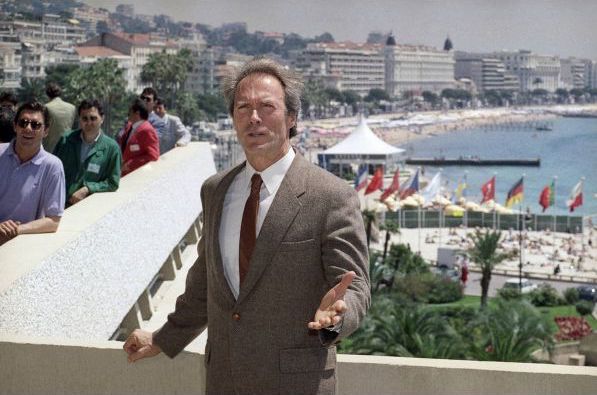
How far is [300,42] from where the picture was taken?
14762 centimetres

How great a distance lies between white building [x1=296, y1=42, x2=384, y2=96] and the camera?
13875cm

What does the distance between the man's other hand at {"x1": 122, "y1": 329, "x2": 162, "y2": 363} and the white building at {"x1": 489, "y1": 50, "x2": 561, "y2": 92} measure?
6554 inches

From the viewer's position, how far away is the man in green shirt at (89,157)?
430 centimetres

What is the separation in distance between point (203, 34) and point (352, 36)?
3093cm

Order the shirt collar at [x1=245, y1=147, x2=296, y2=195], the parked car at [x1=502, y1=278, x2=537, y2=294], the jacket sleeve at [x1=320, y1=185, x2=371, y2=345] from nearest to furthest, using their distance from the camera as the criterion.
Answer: the jacket sleeve at [x1=320, y1=185, x2=371, y2=345] < the shirt collar at [x1=245, y1=147, x2=296, y2=195] < the parked car at [x1=502, y1=278, x2=537, y2=294]

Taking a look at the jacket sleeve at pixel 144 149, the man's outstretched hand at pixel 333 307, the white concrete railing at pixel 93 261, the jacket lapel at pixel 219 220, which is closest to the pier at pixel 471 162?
the jacket sleeve at pixel 144 149

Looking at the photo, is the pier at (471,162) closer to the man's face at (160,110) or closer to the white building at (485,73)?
the white building at (485,73)

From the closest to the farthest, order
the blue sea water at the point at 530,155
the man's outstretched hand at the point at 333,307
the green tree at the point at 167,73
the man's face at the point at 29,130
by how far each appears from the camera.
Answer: the man's outstretched hand at the point at 333,307
the man's face at the point at 29,130
the blue sea water at the point at 530,155
the green tree at the point at 167,73

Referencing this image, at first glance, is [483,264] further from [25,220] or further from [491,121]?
[491,121]

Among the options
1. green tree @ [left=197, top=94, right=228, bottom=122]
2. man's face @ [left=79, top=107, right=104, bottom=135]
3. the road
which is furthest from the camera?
green tree @ [left=197, top=94, right=228, bottom=122]

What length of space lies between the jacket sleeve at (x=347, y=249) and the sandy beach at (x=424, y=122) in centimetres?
8683

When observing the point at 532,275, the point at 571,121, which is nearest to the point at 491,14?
the point at 571,121

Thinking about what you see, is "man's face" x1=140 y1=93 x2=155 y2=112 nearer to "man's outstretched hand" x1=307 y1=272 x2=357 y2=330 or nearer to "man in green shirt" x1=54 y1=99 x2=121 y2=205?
"man in green shirt" x1=54 y1=99 x2=121 y2=205

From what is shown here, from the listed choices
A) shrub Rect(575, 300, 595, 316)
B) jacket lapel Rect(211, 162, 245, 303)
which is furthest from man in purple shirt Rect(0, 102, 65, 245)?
shrub Rect(575, 300, 595, 316)
